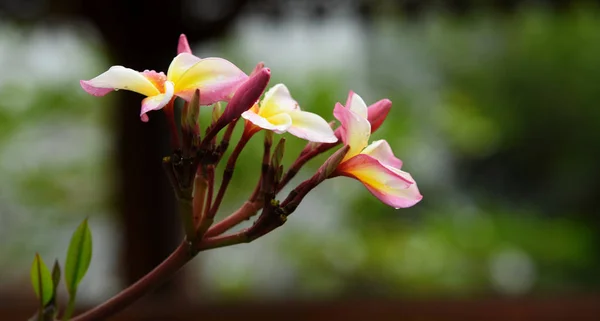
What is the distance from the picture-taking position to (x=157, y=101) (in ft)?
0.79

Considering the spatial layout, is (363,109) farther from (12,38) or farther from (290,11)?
(12,38)

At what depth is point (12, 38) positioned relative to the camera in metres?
2.26

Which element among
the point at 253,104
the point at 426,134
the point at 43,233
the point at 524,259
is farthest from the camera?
the point at 426,134

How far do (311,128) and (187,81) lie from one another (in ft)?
0.17

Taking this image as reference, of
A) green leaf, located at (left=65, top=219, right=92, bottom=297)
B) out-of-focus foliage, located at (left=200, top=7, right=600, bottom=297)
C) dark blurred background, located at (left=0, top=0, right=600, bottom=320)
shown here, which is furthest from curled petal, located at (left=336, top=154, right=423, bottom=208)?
out-of-focus foliage, located at (left=200, top=7, right=600, bottom=297)

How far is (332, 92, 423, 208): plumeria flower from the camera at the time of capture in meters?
0.26

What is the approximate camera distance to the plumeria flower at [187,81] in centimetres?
25

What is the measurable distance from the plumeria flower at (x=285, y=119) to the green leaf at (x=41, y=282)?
0.11 metres

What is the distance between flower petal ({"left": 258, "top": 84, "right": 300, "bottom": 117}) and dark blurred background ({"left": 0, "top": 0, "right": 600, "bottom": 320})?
86 centimetres

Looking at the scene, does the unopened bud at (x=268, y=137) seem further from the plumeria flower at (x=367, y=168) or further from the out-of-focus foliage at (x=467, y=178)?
the out-of-focus foliage at (x=467, y=178)

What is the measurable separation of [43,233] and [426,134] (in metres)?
1.78

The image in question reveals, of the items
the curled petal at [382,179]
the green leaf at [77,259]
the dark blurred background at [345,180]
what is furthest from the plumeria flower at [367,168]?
the dark blurred background at [345,180]

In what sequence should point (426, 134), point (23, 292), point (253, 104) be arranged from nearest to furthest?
1. point (253, 104)
2. point (23, 292)
3. point (426, 134)

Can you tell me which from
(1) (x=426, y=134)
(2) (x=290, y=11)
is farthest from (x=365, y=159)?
(1) (x=426, y=134)
